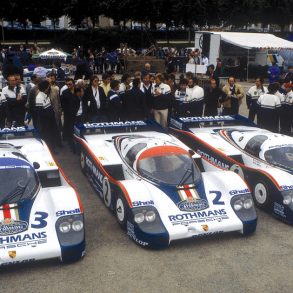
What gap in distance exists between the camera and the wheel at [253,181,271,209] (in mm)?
8477

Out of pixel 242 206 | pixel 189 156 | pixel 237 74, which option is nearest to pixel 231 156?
pixel 189 156

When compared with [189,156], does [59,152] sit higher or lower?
lower

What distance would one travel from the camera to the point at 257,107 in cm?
1251

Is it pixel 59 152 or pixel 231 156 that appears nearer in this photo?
pixel 231 156

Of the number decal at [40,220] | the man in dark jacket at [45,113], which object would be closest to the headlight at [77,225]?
the number decal at [40,220]

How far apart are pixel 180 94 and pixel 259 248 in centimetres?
610

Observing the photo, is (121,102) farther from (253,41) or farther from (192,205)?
(253,41)

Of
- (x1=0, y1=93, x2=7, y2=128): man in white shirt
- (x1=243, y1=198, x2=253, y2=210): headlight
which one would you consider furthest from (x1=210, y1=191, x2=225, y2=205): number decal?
(x1=0, y1=93, x2=7, y2=128): man in white shirt

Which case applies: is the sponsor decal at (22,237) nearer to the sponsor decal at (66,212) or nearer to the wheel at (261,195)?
the sponsor decal at (66,212)

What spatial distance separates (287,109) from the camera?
12867mm

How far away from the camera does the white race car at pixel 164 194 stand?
7250 millimetres

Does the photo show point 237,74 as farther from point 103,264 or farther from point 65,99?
point 103,264

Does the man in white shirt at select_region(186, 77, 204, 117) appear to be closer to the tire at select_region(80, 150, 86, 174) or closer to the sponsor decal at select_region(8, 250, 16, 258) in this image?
the tire at select_region(80, 150, 86, 174)

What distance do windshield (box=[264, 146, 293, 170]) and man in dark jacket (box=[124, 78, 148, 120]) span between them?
371 centimetres
